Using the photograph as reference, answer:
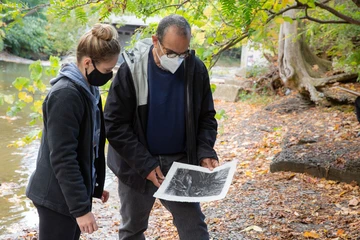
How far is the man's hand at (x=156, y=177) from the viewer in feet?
8.78

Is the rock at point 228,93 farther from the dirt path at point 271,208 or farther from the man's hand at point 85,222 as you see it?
the man's hand at point 85,222

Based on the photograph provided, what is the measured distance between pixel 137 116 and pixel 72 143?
60 centimetres

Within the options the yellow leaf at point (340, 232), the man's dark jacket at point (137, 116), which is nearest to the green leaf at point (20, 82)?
the man's dark jacket at point (137, 116)

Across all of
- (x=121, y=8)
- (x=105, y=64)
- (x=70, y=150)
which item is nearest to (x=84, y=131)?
(x=70, y=150)

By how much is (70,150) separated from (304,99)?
906cm

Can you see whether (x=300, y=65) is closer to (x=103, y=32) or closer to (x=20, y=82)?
(x=20, y=82)

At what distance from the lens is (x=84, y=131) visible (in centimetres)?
231

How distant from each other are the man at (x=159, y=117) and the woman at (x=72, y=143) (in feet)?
0.84

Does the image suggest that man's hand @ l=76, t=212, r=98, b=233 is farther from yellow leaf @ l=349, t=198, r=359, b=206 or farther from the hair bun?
yellow leaf @ l=349, t=198, r=359, b=206

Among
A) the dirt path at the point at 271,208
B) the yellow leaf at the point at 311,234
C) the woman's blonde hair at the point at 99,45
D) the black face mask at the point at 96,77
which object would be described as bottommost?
the dirt path at the point at 271,208

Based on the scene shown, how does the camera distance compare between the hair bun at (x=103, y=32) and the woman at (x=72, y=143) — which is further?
the hair bun at (x=103, y=32)

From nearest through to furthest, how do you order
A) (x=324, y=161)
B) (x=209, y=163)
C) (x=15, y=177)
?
(x=209, y=163)
(x=324, y=161)
(x=15, y=177)

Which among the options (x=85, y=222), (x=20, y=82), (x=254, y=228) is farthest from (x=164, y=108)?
(x=20, y=82)

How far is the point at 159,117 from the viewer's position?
8.91 feet
